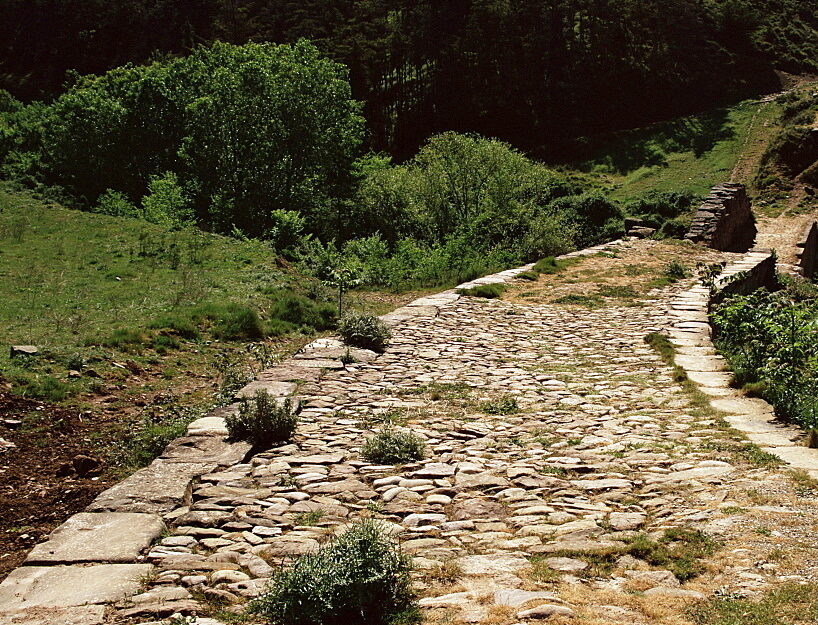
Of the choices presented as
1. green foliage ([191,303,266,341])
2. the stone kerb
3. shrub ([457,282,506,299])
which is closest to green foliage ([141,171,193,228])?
green foliage ([191,303,266,341])

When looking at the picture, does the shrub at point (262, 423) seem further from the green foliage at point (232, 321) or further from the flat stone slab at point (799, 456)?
the green foliage at point (232, 321)

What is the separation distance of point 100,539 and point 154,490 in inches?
27.9

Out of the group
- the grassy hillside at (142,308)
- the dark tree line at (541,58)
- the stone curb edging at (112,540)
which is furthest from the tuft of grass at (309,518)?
the dark tree line at (541,58)

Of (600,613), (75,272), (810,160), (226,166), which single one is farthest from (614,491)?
(810,160)

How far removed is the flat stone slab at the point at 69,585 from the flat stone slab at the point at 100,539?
0.31 ft

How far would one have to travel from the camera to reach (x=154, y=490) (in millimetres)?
5133

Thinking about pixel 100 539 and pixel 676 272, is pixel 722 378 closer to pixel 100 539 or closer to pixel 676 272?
pixel 100 539

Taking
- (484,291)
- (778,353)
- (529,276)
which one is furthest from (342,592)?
(529,276)

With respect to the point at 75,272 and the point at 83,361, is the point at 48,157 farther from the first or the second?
the point at 83,361

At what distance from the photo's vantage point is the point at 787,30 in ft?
171

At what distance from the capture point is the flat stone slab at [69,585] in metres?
3.69

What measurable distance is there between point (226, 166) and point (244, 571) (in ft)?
79.2

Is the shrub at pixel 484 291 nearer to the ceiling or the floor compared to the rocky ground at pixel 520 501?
nearer to the ceiling

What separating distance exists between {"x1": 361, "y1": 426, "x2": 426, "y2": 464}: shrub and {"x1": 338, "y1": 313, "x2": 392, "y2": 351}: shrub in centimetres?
366
